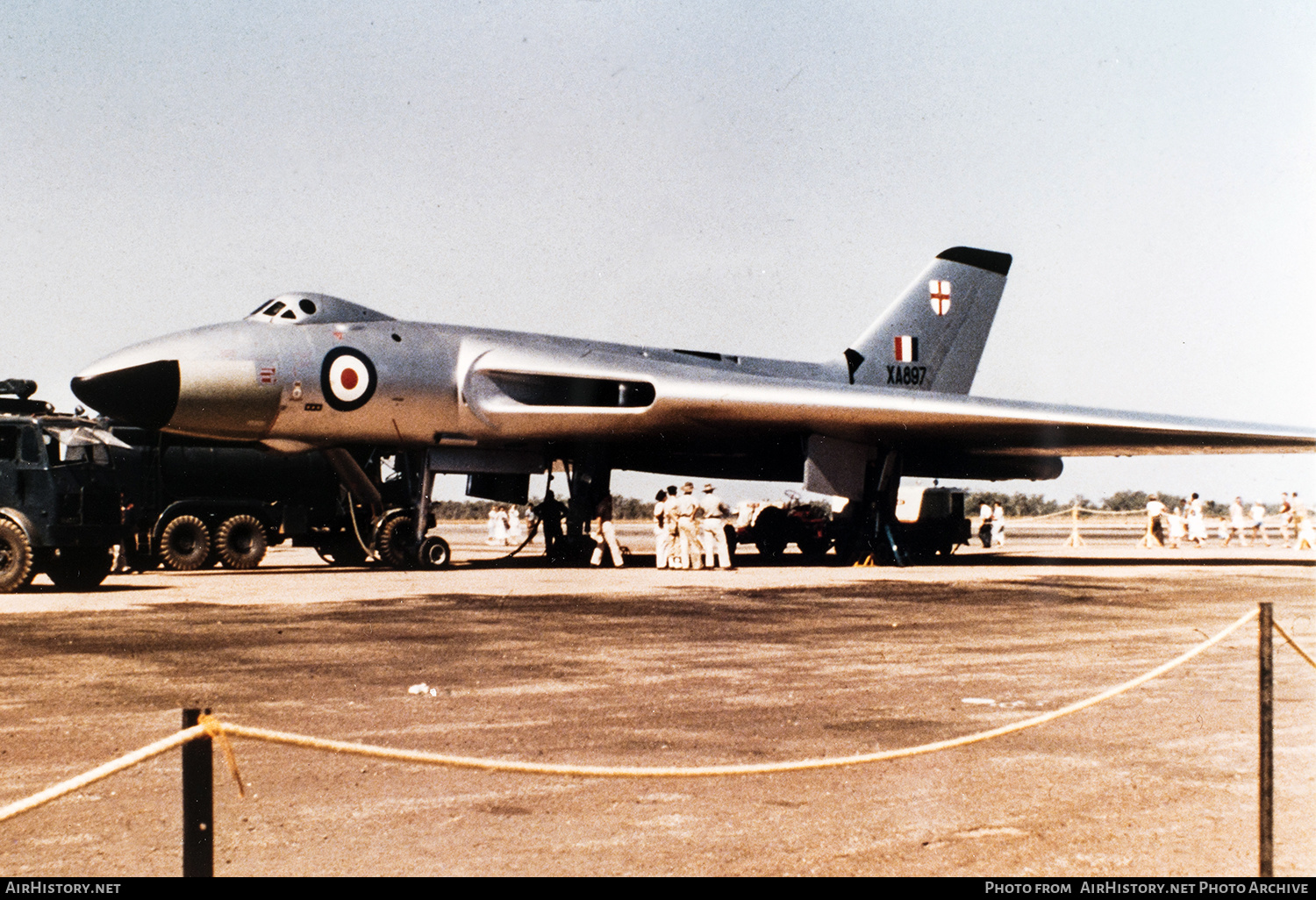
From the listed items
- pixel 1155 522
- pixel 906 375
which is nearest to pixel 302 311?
pixel 906 375

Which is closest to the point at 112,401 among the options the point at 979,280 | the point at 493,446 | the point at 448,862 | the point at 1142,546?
the point at 493,446

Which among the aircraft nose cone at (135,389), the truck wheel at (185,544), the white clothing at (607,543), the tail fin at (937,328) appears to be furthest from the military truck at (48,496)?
the tail fin at (937,328)

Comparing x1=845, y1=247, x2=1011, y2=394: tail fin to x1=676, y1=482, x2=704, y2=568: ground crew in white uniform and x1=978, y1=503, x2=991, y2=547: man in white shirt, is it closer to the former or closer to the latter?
x1=978, y1=503, x2=991, y2=547: man in white shirt

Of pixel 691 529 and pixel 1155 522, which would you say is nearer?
pixel 691 529

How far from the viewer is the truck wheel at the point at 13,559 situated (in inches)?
591

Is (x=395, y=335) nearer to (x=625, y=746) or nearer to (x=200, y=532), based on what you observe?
(x=200, y=532)

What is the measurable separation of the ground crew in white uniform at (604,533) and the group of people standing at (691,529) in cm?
77

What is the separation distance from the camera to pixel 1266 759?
4535mm

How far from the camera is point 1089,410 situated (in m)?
22.0

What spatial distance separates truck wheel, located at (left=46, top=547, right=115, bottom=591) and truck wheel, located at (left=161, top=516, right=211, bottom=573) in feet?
13.3

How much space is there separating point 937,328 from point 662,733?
22204 mm

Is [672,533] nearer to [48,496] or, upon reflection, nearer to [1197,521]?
[48,496]

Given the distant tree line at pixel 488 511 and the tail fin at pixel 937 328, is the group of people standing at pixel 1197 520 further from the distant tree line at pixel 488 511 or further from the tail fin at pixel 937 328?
the distant tree line at pixel 488 511

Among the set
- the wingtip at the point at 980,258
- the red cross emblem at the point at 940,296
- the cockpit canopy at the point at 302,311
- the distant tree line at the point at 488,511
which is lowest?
the distant tree line at the point at 488,511
